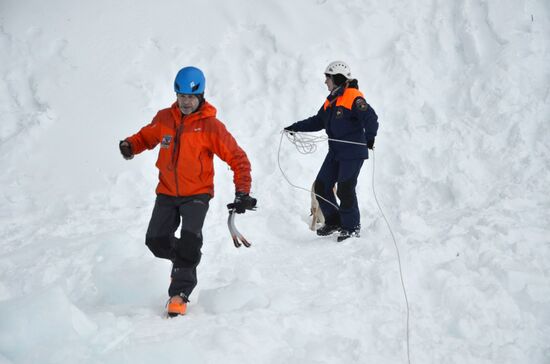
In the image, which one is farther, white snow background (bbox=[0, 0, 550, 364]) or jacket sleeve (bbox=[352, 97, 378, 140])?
jacket sleeve (bbox=[352, 97, 378, 140])

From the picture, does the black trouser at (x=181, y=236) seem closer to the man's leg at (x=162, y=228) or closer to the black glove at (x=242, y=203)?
the man's leg at (x=162, y=228)

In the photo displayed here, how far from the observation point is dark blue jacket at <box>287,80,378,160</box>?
5.76 meters

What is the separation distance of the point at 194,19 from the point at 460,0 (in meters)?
5.19

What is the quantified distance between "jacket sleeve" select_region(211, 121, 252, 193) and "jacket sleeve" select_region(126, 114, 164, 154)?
0.56m

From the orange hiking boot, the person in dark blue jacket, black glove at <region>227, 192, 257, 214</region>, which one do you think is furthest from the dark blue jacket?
Result: the orange hiking boot

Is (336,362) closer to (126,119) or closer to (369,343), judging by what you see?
(369,343)

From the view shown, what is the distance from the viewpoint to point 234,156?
4180 mm

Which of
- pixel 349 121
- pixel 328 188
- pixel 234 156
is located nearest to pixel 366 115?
pixel 349 121

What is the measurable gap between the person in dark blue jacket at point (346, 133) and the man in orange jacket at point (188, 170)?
6.92 feet

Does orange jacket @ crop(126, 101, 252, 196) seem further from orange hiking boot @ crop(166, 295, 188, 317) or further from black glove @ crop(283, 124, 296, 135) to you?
black glove @ crop(283, 124, 296, 135)

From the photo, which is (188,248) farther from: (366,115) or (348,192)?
(366,115)

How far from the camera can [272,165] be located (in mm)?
8156

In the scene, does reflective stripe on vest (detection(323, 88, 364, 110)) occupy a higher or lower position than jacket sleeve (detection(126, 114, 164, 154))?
higher

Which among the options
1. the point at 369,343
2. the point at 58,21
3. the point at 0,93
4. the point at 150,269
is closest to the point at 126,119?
the point at 0,93
